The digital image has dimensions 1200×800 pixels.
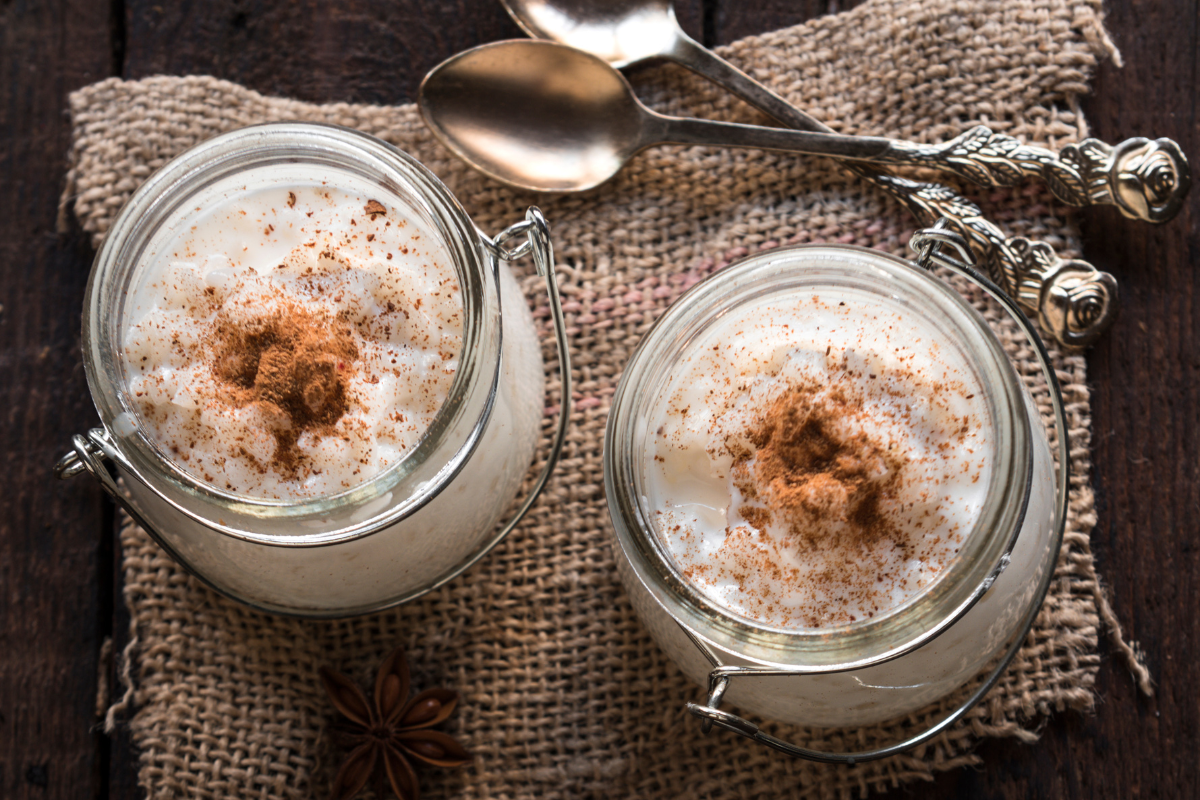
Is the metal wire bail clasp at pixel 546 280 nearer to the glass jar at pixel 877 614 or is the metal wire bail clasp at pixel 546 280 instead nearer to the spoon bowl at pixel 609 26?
the glass jar at pixel 877 614

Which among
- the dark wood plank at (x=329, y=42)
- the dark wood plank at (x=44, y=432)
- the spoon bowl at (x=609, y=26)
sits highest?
the spoon bowl at (x=609, y=26)

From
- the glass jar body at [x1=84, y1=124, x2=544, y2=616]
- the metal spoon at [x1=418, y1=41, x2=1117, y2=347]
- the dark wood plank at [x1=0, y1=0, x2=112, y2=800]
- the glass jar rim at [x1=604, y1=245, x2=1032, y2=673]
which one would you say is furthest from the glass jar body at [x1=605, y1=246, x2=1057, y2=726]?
the dark wood plank at [x1=0, y1=0, x2=112, y2=800]

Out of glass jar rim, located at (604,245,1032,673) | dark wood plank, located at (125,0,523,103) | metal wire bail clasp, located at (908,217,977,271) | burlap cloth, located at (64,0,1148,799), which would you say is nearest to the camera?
glass jar rim, located at (604,245,1032,673)

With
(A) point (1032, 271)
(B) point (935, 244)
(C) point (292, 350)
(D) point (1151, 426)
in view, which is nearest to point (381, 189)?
(C) point (292, 350)

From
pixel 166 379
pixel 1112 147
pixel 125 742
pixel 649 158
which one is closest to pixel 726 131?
pixel 649 158

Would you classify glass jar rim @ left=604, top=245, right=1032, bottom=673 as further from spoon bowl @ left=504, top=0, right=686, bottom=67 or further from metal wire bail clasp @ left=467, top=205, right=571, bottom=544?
spoon bowl @ left=504, top=0, right=686, bottom=67

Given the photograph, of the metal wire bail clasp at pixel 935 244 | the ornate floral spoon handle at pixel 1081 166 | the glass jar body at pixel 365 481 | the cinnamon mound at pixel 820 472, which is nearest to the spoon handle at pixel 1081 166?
the ornate floral spoon handle at pixel 1081 166

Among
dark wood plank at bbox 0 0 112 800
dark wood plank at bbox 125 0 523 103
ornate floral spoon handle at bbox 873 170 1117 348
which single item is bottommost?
dark wood plank at bbox 0 0 112 800
